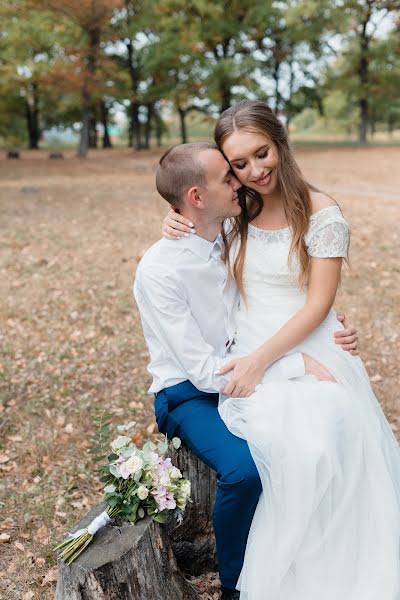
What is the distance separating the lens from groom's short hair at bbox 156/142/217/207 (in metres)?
2.91

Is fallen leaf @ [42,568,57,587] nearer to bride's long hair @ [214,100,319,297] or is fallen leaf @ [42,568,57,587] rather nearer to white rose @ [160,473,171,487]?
white rose @ [160,473,171,487]

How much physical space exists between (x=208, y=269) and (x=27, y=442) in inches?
96.4

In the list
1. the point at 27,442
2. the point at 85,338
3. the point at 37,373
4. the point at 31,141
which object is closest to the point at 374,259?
the point at 85,338

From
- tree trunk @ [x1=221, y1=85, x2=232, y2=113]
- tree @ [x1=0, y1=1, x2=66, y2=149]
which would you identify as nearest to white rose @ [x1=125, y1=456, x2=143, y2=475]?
tree @ [x1=0, y1=1, x2=66, y2=149]

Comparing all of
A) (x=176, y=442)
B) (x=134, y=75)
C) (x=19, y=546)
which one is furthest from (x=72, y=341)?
(x=134, y=75)

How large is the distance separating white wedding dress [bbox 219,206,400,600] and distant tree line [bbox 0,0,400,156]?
25430 millimetres

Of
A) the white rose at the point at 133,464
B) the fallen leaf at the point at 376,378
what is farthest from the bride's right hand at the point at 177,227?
the fallen leaf at the point at 376,378

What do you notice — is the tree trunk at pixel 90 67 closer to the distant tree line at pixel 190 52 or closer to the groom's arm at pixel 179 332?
the distant tree line at pixel 190 52

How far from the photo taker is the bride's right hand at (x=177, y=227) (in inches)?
118

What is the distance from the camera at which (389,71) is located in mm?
35844

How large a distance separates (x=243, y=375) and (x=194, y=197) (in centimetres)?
91

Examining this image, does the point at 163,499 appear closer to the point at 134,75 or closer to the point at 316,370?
the point at 316,370

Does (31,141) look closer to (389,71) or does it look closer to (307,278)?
(389,71)

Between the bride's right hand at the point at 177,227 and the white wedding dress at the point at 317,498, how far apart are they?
868mm
